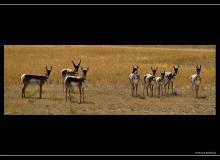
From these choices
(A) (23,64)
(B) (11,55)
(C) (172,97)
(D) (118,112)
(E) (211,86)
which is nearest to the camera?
(D) (118,112)

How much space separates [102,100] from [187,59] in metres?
29.2

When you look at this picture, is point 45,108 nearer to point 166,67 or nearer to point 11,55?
point 166,67

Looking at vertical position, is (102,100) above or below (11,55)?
below

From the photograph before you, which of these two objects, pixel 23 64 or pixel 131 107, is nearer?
pixel 131 107

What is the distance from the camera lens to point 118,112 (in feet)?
74.2

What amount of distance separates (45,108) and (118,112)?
3149 mm

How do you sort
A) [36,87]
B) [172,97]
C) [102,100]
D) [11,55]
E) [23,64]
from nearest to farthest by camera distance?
[102,100] < [172,97] < [36,87] < [23,64] < [11,55]

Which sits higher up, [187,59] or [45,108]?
[187,59]

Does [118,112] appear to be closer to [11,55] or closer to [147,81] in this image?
[147,81]

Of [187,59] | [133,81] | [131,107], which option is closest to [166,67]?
[187,59]

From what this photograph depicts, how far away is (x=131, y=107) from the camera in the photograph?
2381cm

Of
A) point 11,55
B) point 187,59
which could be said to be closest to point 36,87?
point 11,55

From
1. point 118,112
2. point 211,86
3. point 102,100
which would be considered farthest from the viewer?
point 211,86

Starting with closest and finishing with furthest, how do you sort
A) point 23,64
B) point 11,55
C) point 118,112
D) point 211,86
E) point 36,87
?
point 118,112 → point 36,87 → point 211,86 → point 23,64 → point 11,55
